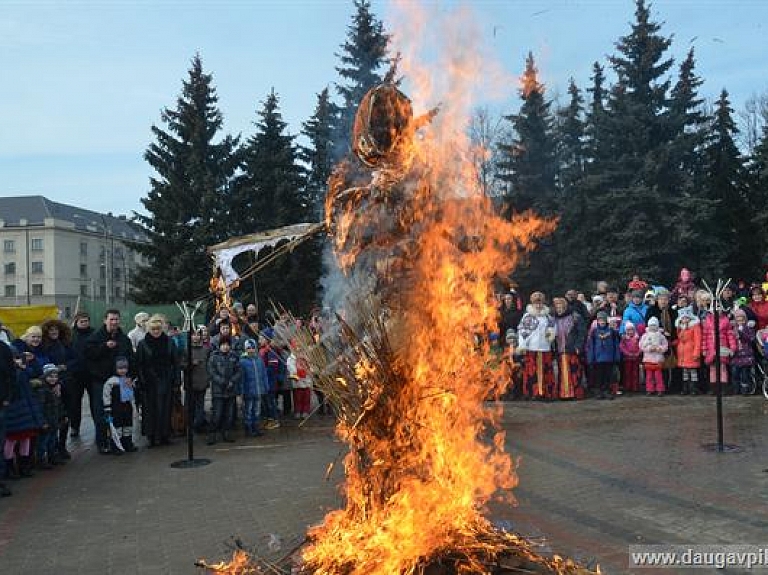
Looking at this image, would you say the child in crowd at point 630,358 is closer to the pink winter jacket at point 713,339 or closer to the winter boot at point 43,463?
the pink winter jacket at point 713,339

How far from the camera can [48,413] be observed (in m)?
7.76

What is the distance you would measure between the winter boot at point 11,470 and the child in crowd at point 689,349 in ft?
34.0

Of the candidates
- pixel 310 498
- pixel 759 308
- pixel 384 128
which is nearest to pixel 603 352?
pixel 759 308

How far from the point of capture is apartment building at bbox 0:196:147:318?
254ft

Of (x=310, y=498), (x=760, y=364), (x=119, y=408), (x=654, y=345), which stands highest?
(x=654, y=345)

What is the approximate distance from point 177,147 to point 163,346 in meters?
18.4

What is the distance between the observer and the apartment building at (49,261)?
7750 cm

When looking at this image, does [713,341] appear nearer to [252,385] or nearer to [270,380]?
[270,380]

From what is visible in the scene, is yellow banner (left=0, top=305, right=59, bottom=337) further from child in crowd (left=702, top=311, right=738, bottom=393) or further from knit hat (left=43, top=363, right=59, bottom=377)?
child in crowd (left=702, top=311, right=738, bottom=393)

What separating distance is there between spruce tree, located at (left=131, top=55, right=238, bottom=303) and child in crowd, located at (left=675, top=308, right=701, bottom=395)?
658 inches

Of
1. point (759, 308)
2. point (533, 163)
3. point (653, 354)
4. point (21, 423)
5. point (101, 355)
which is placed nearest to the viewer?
point (21, 423)

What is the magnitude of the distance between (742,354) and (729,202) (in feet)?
63.0

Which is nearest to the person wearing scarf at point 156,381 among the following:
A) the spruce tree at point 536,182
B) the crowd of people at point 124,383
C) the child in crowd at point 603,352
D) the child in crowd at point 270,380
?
the crowd of people at point 124,383

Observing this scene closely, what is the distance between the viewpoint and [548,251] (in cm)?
2375
